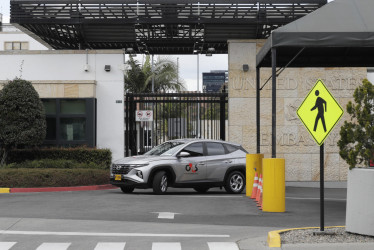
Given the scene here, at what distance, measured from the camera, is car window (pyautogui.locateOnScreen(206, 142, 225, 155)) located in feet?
68.1

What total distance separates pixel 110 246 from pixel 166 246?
0.82 m

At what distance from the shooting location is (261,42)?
86.9ft

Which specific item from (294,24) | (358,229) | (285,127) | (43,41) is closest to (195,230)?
(358,229)

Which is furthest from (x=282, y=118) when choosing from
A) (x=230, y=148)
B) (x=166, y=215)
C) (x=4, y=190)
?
(x=166, y=215)

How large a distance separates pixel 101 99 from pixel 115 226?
14.4 meters

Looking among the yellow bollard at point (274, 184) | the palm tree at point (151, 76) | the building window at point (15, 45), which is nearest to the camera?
the yellow bollard at point (274, 184)

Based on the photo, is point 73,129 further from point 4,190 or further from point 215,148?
point 215,148

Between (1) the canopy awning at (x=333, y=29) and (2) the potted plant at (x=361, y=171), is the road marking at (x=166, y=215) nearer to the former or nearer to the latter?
(2) the potted plant at (x=361, y=171)

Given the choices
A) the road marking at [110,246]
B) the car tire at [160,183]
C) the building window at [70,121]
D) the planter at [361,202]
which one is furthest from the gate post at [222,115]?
the road marking at [110,246]

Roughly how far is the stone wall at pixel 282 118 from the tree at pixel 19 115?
7448 millimetres

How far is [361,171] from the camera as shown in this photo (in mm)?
10734

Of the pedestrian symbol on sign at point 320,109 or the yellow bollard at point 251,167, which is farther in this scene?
the yellow bollard at point 251,167

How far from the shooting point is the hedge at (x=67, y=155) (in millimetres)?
24938

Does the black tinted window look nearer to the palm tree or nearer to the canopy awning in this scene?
the canopy awning
